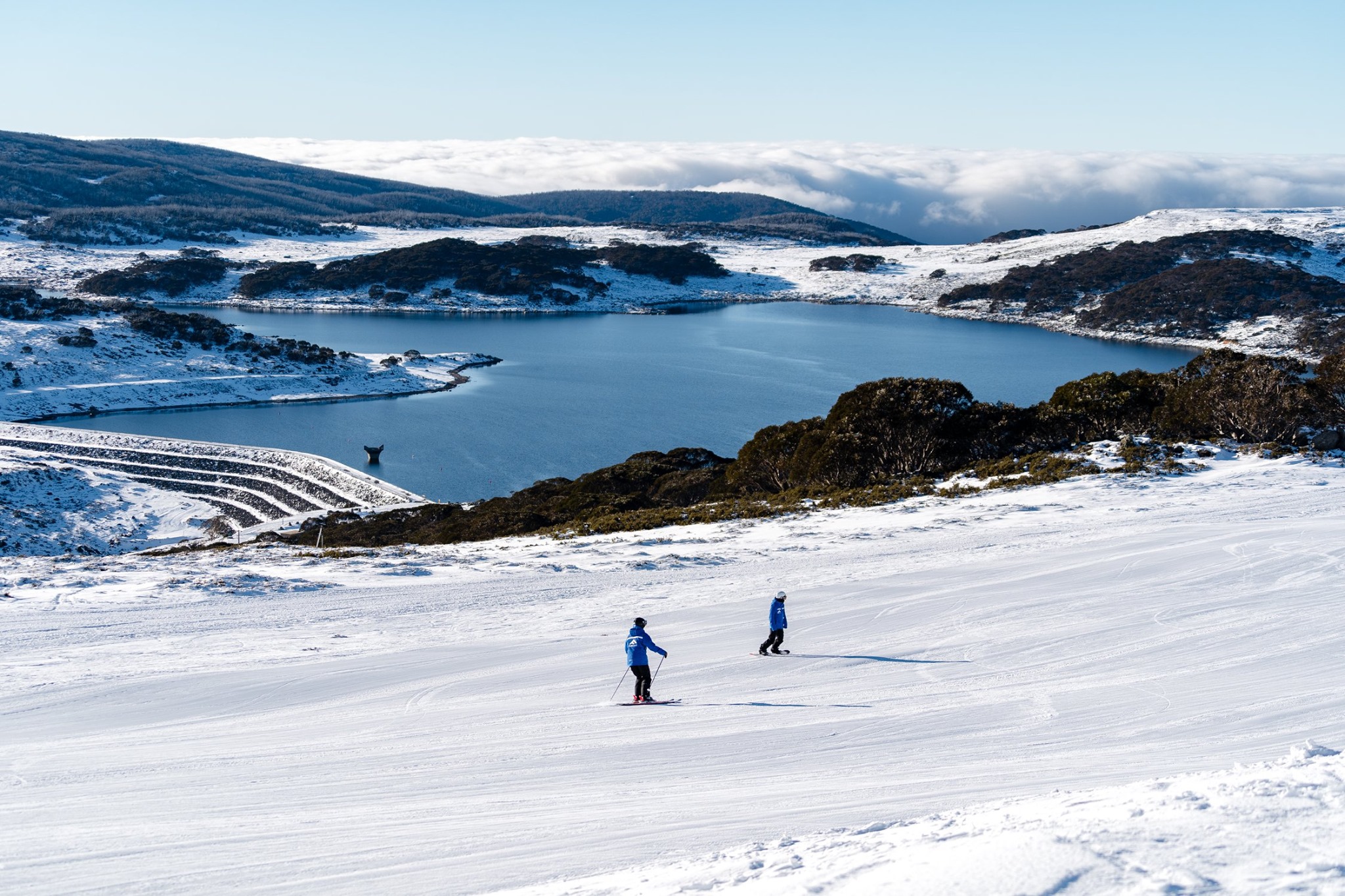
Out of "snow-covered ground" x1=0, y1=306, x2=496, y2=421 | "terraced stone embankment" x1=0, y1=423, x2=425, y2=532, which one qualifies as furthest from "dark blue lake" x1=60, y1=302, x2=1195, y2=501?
"terraced stone embankment" x1=0, y1=423, x2=425, y2=532

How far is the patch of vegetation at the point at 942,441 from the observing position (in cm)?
2456

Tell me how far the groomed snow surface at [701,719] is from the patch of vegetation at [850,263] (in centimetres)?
15014

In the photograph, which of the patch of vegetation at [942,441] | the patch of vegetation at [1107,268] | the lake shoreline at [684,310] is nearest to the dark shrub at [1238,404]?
the patch of vegetation at [942,441]

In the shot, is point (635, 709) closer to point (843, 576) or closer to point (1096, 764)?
point (1096, 764)

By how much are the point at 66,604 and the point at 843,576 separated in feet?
41.7

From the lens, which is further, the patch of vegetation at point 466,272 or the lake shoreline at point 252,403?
the patch of vegetation at point 466,272

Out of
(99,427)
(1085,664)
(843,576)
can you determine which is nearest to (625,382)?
(99,427)

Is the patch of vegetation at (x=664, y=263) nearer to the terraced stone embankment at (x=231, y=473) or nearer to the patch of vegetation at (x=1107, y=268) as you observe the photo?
the patch of vegetation at (x=1107, y=268)

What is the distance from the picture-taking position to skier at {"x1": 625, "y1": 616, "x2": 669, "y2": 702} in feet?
35.7

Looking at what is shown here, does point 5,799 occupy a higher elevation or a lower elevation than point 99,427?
higher

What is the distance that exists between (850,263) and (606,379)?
98.9 meters

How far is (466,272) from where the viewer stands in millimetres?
146250

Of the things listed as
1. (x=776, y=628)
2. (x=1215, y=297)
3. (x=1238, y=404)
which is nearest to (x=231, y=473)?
(x=776, y=628)

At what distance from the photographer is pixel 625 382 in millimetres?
79000
